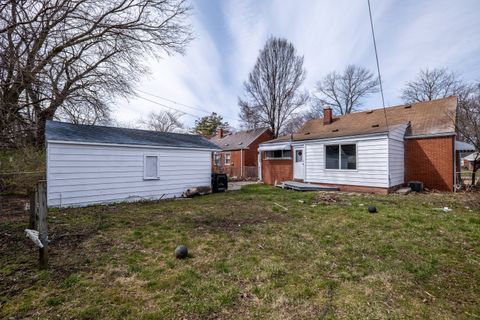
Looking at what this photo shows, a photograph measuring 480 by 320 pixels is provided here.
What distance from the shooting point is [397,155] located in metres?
11.0

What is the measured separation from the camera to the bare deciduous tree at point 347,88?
1129 inches

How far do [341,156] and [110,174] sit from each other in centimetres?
1045

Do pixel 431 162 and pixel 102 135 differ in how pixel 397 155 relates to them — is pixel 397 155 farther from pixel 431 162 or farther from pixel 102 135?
pixel 102 135

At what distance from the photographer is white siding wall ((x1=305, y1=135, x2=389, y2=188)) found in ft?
33.1

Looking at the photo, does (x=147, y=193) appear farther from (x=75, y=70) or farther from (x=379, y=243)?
(x=379, y=243)

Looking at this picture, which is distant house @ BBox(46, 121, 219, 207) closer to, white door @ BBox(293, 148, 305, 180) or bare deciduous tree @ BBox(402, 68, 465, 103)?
white door @ BBox(293, 148, 305, 180)

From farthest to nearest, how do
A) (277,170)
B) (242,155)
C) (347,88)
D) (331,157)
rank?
(347,88) < (242,155) < (277,170) < (331,157)

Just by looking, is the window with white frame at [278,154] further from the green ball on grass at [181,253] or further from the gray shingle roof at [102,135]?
the green ball on grass at [181,253]

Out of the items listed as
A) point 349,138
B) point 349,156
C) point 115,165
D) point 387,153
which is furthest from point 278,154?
point 115,165

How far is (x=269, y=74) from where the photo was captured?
80.7ft

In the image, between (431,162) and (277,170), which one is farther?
(277,170)

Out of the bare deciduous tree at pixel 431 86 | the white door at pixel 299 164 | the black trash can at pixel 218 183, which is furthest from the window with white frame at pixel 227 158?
the bare deciduous tree at pixel 431 86

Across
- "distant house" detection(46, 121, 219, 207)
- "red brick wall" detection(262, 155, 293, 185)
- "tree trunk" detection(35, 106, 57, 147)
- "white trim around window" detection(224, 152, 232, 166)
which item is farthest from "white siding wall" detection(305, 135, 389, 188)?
"white trim around window" detection(224, 152, 232, 166)

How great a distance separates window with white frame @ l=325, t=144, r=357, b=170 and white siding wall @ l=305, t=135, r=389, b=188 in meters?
0.19
